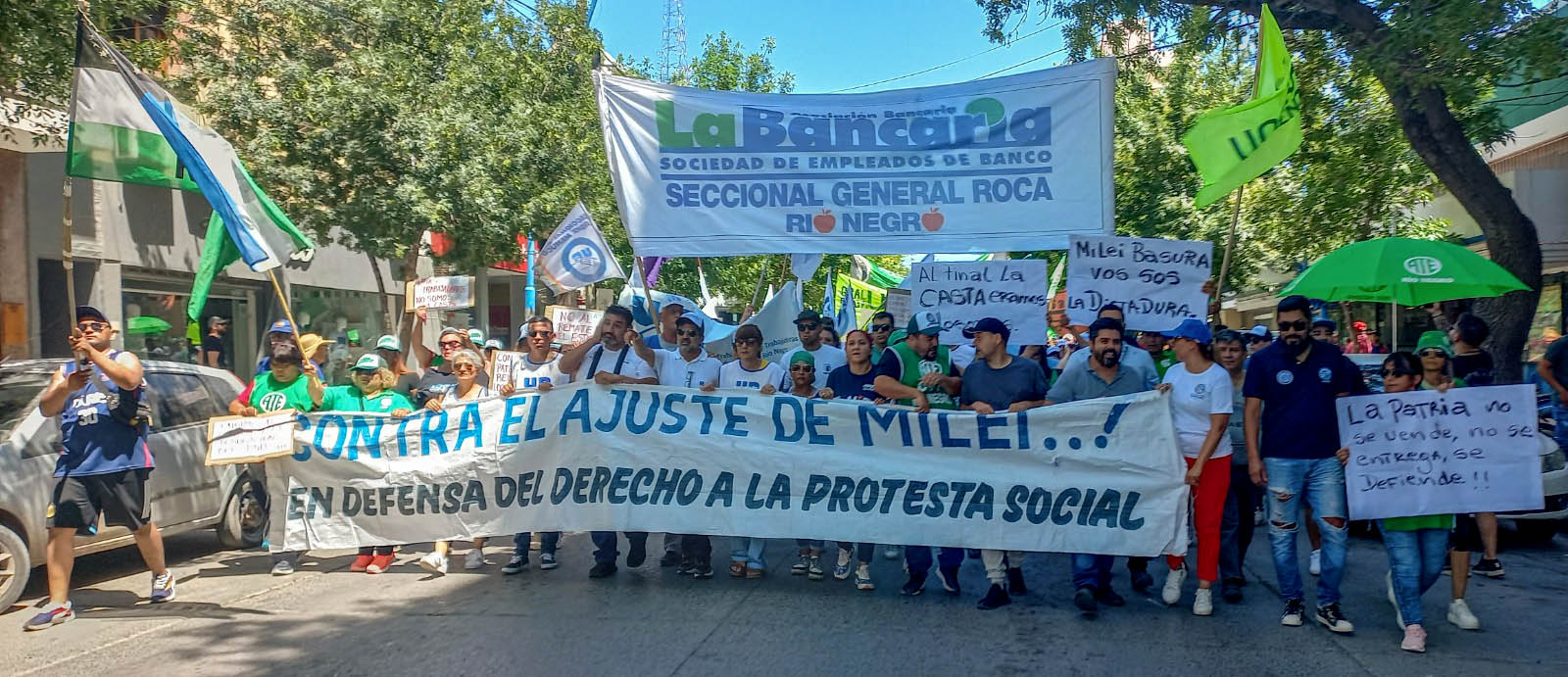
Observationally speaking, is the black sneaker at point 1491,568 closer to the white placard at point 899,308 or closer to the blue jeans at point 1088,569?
the blue jeans at point 1088,569

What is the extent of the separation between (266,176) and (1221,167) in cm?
1208

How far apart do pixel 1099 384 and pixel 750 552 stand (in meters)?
2.37

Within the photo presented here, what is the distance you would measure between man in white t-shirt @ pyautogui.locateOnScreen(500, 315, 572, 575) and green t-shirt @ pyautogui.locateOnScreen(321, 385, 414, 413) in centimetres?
75

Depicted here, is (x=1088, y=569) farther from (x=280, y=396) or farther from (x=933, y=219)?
(x=280, y=396)

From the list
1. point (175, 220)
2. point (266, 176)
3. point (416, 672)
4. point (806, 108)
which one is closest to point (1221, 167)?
point (806, 108)

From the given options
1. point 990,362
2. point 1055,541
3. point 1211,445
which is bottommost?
point 1055,541

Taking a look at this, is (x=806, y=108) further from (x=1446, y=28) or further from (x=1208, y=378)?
(x=1446, y=28)

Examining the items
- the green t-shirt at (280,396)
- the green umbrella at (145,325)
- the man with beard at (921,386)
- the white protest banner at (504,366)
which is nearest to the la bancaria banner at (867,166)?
the man with beard at (921,386)

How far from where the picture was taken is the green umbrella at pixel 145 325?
607 inches

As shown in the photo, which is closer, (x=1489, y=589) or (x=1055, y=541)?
(x=1055, y=541)

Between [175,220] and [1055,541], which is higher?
[175,220]

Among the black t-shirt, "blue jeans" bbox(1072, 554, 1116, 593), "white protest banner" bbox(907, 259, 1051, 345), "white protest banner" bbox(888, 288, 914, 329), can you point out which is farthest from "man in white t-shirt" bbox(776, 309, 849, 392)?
the black t-shirt

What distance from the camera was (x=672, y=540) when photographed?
776 centimetres

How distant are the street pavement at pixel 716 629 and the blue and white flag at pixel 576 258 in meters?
4.21
